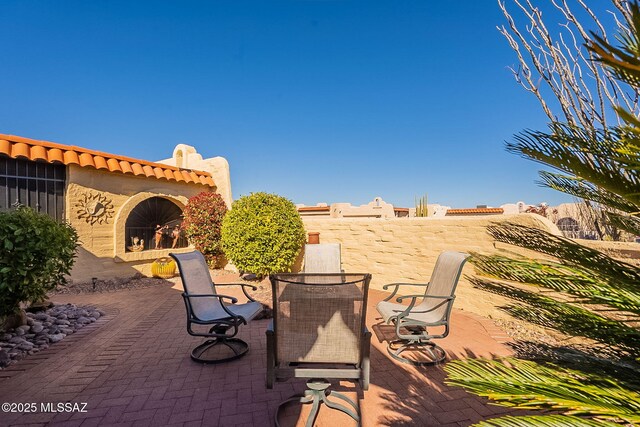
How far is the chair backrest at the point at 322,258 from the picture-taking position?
6535 mm

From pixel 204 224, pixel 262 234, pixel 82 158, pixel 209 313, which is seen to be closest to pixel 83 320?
pixel 209 313

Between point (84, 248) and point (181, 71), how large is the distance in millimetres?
8126

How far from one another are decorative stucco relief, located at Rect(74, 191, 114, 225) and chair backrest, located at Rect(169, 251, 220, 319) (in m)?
4.84

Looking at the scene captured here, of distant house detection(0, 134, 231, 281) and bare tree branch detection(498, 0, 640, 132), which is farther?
distant house detection(0, 134, 231, 281)

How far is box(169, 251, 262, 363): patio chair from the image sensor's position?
11.3ft

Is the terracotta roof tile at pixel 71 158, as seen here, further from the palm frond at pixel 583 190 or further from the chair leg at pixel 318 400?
the palm frond at pixel 583 190

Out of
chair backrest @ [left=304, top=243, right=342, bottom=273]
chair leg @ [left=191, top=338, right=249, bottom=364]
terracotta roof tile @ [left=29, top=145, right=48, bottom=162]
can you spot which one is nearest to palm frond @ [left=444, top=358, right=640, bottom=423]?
chair leg @ [left=191, top=338, right=249, bottom=364]

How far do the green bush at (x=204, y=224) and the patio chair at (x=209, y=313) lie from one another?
15.9 feet

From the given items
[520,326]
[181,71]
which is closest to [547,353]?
[520,326]

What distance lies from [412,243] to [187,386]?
4.84 m

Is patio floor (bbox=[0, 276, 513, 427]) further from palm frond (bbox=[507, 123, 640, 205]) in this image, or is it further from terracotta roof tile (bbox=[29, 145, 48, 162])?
terracotta roof tile (bbox=[29, 145, 48, 162])

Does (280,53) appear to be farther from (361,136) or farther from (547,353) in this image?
(547,353)

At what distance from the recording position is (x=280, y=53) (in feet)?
45.1

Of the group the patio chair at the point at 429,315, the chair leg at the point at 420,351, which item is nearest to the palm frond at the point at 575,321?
the patio chair at the point at 429,315
